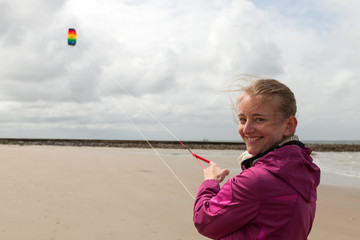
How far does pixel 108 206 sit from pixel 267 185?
5.39 meters

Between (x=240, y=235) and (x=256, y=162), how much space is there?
0.32 meters

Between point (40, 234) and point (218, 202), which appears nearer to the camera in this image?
point (218, 202)

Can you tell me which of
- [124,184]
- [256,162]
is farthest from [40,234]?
[256,162]

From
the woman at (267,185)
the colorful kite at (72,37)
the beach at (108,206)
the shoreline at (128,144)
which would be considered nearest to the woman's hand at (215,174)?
the woman at (267,185)

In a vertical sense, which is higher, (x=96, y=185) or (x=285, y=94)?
(x=285, y=94)

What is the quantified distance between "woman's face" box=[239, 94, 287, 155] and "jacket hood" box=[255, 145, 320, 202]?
0.16m

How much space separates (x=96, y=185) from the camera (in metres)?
7.94

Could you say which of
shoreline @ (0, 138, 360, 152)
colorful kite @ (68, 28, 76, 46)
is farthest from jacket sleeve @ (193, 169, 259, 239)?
shoreline @ (0, 138, 360, 152)

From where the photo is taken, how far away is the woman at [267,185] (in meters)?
1.24

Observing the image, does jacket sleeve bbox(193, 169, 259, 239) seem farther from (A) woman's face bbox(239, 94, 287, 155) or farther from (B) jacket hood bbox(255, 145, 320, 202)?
(A) woman's face bbox(239, 94, 287, 155)

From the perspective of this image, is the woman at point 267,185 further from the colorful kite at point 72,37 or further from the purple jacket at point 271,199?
the colorful kite at point 72,37

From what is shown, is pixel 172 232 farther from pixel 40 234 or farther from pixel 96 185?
pixel 96 185

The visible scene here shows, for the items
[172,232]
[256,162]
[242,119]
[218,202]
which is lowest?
[172,232]

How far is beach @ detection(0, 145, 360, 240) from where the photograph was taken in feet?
16.0
